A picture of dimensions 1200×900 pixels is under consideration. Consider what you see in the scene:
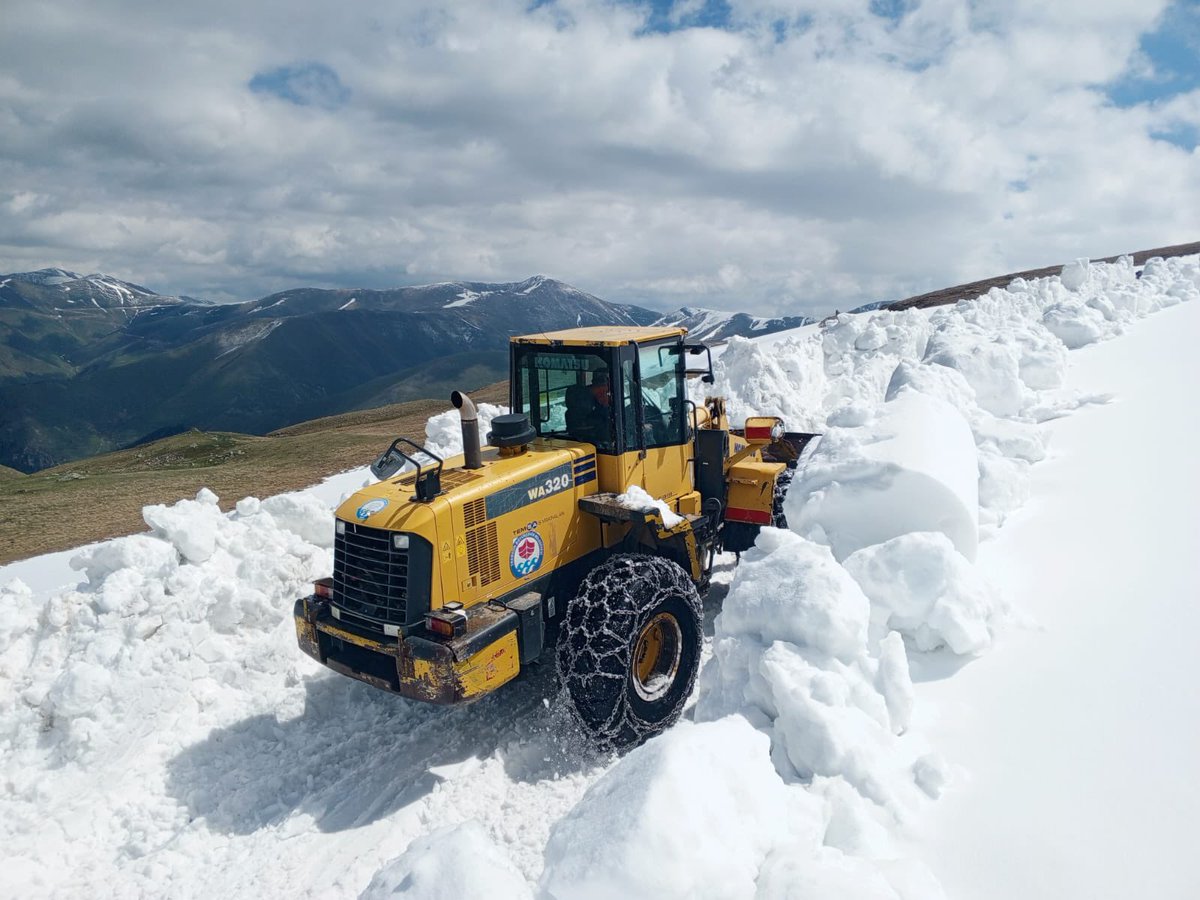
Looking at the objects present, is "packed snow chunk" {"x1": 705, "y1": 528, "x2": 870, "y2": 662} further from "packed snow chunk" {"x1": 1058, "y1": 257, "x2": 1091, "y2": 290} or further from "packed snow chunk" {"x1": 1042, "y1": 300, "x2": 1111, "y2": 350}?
"packed snow chunk" {"x1": 1058, "y1": 257, "x2": 1091, "y2": 290}

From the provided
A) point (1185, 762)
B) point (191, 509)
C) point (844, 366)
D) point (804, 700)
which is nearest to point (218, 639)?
point (191, 509)

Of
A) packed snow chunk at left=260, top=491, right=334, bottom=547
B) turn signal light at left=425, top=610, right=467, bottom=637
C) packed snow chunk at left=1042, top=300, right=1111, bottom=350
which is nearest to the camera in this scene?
turn signal light at left=425, top=610, right=467, bottom=637

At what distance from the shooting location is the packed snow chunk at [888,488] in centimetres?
557

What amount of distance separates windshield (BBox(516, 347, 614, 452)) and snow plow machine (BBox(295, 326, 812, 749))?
1 centimetres

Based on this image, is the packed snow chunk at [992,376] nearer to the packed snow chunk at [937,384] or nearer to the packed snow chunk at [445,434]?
the packed snow chunk at [937,384]

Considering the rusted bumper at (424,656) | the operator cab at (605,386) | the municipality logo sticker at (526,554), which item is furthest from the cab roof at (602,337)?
the rusted bumper at (424,656)

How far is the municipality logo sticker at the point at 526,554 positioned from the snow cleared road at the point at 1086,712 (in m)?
3.00

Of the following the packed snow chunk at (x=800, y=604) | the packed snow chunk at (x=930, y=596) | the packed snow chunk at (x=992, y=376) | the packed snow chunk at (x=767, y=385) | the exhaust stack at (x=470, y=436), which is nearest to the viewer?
the packed snow chunk at (x=800, y=604)

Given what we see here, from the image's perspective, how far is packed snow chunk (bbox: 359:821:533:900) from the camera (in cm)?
297

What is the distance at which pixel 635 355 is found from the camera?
664cm

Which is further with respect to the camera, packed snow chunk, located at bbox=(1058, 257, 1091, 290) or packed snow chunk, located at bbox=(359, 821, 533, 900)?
packed snow chunk, located at bbox=(1058, 257, 1091, 290)

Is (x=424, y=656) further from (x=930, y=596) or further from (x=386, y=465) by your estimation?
(x=930, y=596)

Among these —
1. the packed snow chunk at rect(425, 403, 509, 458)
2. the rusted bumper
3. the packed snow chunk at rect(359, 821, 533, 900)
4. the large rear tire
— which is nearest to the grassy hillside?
the packed snow chunk at rect(425, 403, 509, 458)

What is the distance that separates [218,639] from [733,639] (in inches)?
200
